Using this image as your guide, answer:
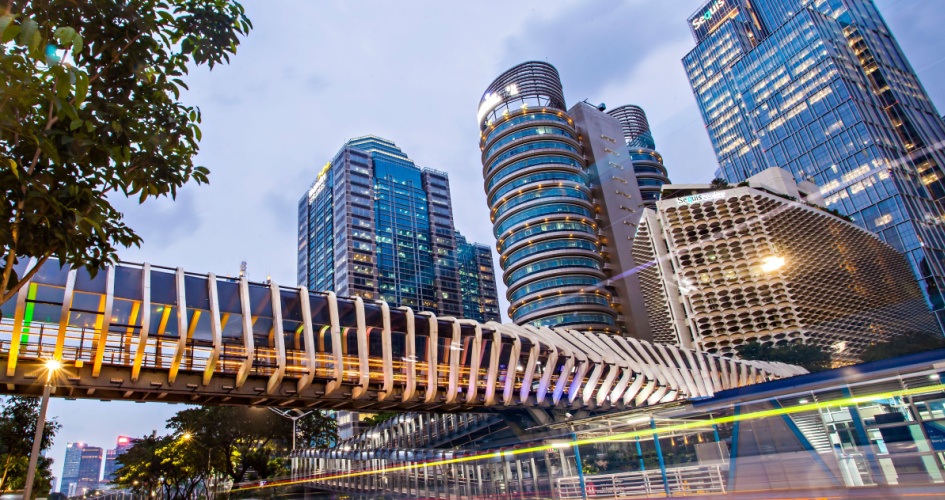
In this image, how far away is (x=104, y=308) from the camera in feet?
78.4

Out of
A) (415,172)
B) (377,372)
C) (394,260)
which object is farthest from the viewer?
(415,172)

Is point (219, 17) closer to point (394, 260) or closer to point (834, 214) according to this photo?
point (834, 214)

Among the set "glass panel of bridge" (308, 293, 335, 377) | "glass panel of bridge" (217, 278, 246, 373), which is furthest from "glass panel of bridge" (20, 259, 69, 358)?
"glass panel of bridge" (308, 293, 335, 377)

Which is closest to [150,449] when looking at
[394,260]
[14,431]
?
[14,431]

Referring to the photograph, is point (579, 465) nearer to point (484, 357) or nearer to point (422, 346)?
point (422, 346)

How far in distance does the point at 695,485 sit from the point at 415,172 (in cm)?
15095

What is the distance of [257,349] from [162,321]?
468 cm

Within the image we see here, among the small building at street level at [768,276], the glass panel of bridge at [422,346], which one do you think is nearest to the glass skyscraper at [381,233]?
the small building at street level at [768,276]

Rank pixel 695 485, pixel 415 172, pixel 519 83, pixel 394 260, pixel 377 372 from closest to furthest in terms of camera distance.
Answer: pixel 695 485 → pixel 377 372 → pixel 519 83 → pixel 394 260 → pixel 415 172

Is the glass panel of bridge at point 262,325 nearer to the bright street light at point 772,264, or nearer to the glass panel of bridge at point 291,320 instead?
the glass panel of bridge at point 291,320

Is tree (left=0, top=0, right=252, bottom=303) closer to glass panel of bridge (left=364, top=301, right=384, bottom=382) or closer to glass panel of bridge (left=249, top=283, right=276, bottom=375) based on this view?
glass panel of bridge (left=249, top=283, right=276, bottom=375)

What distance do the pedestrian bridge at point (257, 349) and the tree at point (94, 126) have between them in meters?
15.9

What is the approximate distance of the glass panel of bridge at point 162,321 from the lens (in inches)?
989

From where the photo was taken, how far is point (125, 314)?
2606cm
